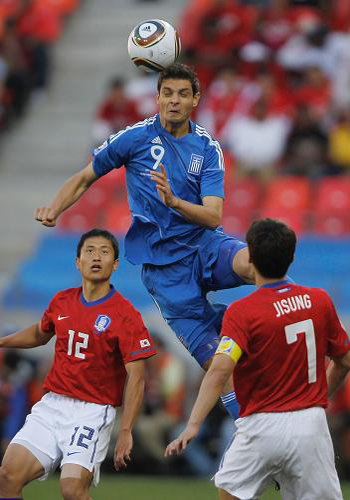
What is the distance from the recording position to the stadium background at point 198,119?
1310 centimetres

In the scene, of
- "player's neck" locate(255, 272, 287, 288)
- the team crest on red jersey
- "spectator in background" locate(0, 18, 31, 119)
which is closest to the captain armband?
"player's neck" locate(255, 272, 287, 288)

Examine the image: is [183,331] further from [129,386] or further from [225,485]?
[225,485]

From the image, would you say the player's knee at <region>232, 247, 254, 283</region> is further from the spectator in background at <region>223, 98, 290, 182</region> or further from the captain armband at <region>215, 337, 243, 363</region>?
the spectator in background at <region>223, 98, 290, 182</region>

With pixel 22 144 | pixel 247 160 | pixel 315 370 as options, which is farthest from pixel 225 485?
pixel 22 144

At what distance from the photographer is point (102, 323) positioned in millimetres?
7605

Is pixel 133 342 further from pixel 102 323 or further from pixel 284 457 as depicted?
pixel 284 457

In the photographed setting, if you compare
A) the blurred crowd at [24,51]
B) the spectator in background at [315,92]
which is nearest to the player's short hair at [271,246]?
the spectator in background at [315,92]

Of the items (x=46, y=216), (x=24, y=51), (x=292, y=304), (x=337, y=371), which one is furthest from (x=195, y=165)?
(x=24, y=51)

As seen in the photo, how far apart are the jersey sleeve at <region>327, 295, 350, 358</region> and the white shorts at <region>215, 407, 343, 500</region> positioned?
Result: 0.35 meters

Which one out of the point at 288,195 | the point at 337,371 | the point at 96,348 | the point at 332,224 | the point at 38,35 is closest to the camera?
the point at 337,371

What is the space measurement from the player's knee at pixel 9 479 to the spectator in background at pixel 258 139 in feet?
25.9

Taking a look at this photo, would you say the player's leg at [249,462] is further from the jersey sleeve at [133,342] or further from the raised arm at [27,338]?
the raised arm at [27,338]

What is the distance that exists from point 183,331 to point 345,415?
4.98m

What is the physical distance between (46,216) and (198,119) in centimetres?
817
